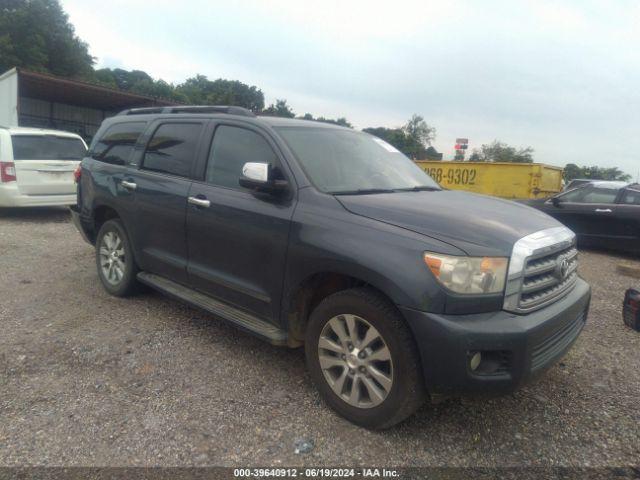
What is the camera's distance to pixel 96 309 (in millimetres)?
4348

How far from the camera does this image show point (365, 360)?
2621mm

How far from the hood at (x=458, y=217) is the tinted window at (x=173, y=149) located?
155 cm

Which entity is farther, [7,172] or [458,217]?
[7,172]

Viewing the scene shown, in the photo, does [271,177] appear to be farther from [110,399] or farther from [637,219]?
[637,219]

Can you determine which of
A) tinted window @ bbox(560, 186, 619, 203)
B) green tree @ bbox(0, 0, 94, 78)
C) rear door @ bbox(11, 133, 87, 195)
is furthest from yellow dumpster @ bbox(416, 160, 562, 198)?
green tree @ bbox(0, 0, 94, 78)

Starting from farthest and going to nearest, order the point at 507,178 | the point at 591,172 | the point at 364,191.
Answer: the point at 591,172 → the point at 507,178 → the point at 364,191

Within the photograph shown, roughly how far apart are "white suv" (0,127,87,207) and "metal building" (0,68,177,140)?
5.75 metres

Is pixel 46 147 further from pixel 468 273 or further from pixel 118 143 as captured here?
pixel 468 273

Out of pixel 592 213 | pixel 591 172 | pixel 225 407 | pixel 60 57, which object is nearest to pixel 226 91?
pixel 60 57

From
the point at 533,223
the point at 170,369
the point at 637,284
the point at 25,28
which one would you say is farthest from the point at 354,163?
the point at 25,28

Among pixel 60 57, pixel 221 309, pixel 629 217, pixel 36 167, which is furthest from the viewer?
pixel 60 57

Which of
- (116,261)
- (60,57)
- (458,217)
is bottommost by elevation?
(116,261)

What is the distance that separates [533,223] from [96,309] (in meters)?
3.78

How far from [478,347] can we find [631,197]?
7.69 metres
